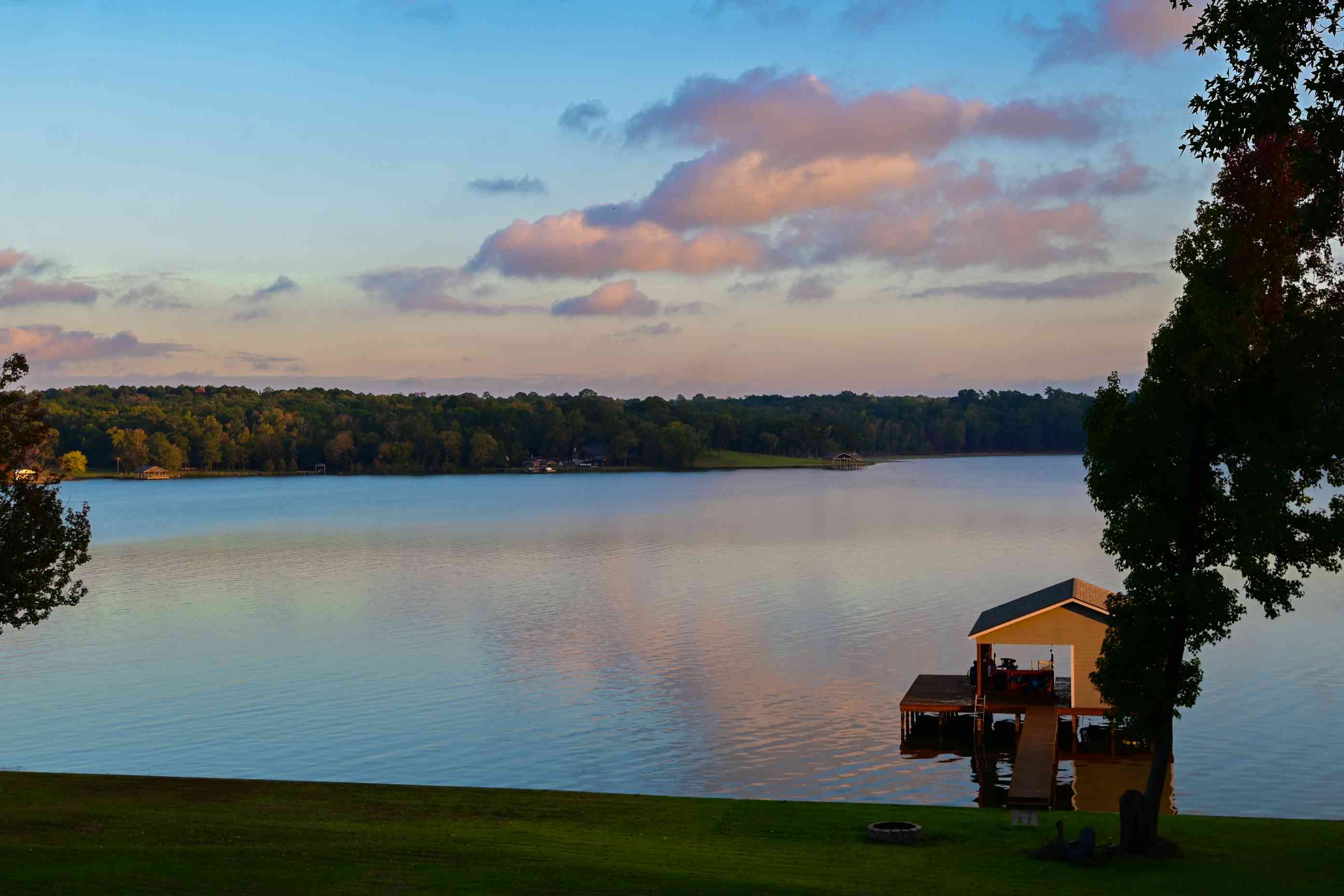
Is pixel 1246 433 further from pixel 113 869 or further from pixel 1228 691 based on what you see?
pixel 1228 691

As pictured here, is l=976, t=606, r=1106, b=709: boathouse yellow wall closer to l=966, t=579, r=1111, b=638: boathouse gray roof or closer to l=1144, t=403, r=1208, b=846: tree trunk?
l=966, t=579, r=1111, b=638: boathouse gray roof

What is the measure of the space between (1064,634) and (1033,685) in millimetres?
3294

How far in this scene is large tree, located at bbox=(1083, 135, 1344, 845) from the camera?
19141 millimetres

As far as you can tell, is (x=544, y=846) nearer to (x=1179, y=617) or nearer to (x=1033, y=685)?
(x=1179, y=617)

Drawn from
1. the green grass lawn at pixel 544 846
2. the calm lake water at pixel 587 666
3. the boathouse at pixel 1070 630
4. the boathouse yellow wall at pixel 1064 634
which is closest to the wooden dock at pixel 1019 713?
the boathouse at pixel 1070 630

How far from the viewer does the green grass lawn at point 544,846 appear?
16.8 metres

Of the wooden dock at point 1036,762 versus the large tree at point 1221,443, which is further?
the wooden dock at point 1036,762

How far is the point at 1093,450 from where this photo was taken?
21.0 metres

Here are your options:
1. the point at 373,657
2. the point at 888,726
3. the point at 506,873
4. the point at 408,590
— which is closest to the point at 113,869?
the point at 506,873

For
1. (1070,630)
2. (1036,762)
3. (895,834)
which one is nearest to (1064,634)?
(1070,630)

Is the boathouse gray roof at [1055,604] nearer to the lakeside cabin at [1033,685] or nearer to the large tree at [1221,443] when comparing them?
the lakeside cabin at [1033,685]

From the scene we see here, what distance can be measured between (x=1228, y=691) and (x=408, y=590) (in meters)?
44.3

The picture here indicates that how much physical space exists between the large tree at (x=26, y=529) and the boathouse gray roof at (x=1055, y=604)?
23541mm

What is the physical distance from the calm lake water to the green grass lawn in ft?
22.0
